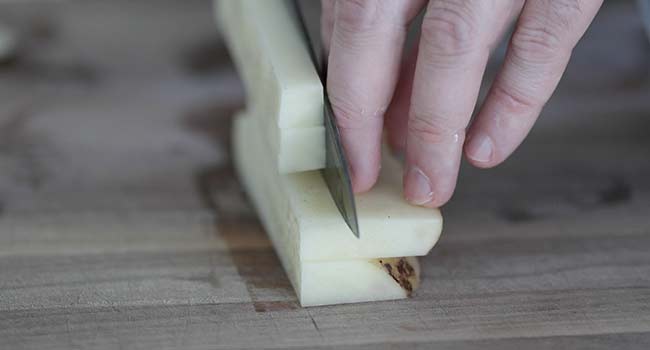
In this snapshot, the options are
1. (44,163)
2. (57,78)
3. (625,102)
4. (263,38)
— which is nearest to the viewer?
(263,38)

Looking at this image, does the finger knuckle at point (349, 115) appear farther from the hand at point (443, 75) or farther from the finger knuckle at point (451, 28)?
the finger knuckle at point (451, 28)

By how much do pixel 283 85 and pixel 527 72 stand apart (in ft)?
1.02

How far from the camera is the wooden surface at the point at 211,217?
3.64ft

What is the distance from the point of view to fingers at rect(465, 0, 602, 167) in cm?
112

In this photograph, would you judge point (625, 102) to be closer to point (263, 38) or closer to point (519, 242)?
point (519, 242)

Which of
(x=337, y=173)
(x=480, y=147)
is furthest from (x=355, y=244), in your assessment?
(x=480, y=147)

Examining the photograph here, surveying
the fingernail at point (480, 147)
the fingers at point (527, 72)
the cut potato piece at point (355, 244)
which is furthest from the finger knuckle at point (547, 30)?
the cut potato piece at point (355, 244)

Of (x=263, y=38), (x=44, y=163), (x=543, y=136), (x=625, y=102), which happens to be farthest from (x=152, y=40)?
(x=625, y=102)

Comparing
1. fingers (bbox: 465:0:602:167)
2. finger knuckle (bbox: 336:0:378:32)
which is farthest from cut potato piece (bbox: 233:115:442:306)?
finger knuckle (bbox: 336:0:378:32)

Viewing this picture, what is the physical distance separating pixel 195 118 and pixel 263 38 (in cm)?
46

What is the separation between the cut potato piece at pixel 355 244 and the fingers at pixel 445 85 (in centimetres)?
4

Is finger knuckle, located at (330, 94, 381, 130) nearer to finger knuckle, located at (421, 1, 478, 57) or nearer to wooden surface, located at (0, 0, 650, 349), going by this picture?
finger knuckle, located at (421, 1, 478, 57)

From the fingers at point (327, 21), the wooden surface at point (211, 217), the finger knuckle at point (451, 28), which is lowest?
the wooden surface at point (211, 217)

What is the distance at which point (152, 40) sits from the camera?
1.92 meters
